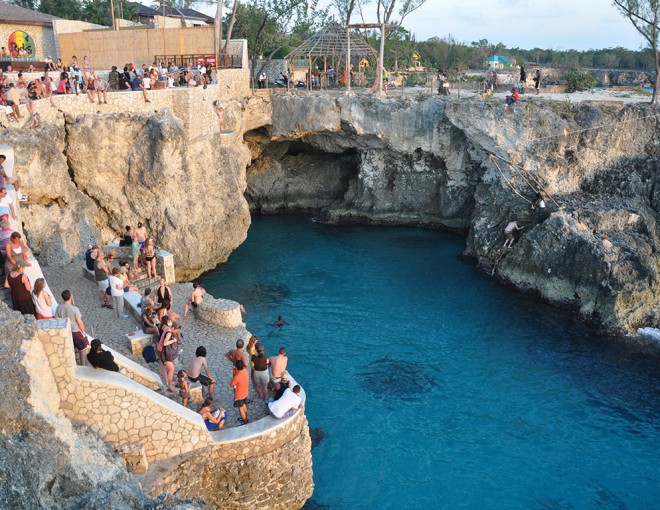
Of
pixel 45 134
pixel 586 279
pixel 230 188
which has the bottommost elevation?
pixel 586 279

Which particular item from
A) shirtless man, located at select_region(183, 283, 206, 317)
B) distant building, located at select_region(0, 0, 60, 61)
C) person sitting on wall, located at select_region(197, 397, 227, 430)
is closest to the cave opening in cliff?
distant building, located at select_region(0, 0, 60, 61)

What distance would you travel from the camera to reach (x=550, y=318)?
2358 cm


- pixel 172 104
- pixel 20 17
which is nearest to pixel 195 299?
pixel 172 104

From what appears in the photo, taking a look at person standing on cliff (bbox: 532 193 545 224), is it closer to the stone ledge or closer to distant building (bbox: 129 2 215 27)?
the stone ledge

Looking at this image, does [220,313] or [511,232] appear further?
[511,232]

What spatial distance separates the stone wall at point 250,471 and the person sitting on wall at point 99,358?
235 cm

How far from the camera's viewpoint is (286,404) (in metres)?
12.5

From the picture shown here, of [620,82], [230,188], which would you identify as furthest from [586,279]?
[620,82]

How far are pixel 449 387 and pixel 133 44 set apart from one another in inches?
900

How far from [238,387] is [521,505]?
7.45m

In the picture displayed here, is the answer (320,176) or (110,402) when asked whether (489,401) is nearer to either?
(110,402)

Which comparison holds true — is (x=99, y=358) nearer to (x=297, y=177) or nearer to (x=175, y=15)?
(x=297, y=177)

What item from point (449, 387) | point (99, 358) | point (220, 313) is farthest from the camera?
point (449, 387)

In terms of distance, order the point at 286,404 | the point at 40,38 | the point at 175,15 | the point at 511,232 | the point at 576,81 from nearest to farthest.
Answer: the point at 286,404, the point at 511,232, the point at 40,38, the point at 576,81, the point at 175,15
